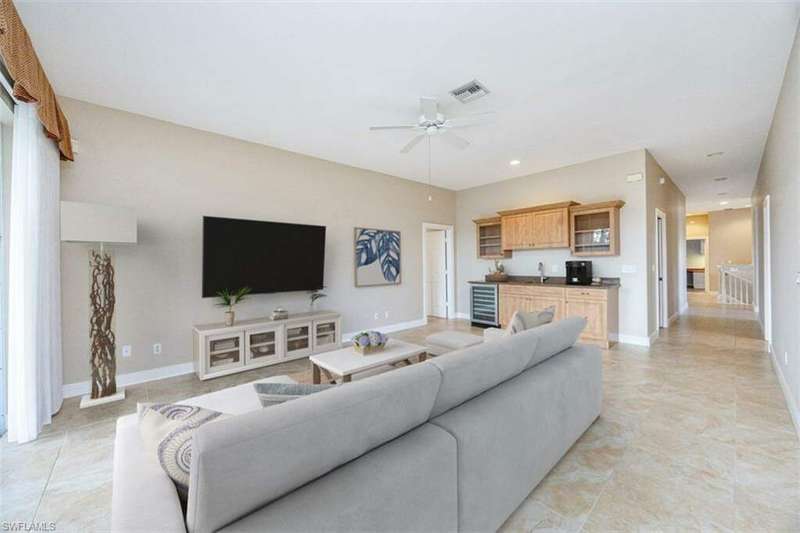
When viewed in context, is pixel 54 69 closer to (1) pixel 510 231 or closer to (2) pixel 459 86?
(2) pixel 459 86

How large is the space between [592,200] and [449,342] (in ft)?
11.8

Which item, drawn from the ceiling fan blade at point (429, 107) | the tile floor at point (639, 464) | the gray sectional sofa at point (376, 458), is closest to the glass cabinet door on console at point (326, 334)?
the tile floor at point (639, 464)

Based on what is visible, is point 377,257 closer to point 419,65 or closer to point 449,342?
point 449,342

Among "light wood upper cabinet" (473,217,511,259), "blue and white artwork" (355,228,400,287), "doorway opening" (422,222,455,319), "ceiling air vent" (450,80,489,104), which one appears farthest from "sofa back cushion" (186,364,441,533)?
"doorway opening" (422,222,455,319)

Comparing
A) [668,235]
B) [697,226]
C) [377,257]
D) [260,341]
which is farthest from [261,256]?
[697,226]

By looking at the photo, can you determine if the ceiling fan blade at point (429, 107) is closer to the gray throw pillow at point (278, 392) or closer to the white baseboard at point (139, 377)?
the gray throw pillow at point (278, 392)

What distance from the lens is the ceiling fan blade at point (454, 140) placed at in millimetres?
3457

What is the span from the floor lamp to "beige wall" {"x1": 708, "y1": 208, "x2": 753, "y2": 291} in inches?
585

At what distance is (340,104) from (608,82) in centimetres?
249

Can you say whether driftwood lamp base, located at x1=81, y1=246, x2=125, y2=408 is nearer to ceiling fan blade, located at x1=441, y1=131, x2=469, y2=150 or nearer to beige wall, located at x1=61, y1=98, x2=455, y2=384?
beige wall, located at x1=61, y1=98, x2=455, y2=384

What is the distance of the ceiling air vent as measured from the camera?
2.98 metres

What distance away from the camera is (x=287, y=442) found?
940 mm

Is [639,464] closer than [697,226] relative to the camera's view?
Yes

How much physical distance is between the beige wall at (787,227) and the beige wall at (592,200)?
51.4 inches
